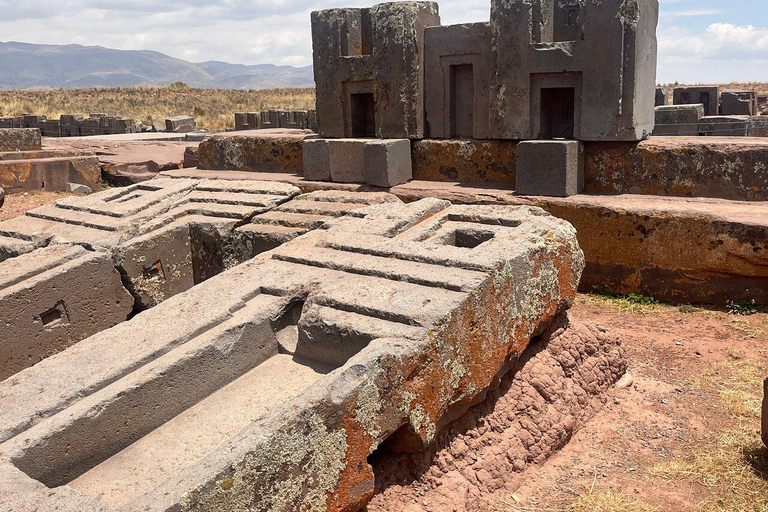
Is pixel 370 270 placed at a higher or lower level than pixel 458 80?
lower

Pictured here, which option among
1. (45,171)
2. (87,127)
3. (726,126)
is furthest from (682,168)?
(87,127)

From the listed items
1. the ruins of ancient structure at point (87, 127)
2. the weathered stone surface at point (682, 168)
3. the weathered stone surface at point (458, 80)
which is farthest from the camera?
the ruins of ancient structure at point (87, 127)

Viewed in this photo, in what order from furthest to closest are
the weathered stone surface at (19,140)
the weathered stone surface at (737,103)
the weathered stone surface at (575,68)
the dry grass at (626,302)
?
the weathered stone surface at (737,103) → the weathered stone surface at (19,140) → the weathered stone surface at (575,68) → the dry grass at (626,302)

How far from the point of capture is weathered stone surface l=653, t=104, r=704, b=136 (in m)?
12.4

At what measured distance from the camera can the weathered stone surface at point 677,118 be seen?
12.4 meters

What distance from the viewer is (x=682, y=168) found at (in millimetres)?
6004

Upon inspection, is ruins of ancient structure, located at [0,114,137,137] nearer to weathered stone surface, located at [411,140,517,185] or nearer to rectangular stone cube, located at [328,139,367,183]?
rectangular stone cube, located at [328,139,367,183]

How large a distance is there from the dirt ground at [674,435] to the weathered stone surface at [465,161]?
7.20 ft

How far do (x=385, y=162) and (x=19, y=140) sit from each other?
866 centimetres

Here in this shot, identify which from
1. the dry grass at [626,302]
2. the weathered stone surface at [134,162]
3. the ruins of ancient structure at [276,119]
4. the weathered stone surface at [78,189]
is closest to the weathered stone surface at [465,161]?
→ the dry grass at [626,302]

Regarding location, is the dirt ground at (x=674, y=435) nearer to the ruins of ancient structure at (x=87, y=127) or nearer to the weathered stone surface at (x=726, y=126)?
the weathered stone surface at (x=726, y=126)

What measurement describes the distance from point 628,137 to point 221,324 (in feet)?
14.5

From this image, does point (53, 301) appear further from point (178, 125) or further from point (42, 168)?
point (178, 125)

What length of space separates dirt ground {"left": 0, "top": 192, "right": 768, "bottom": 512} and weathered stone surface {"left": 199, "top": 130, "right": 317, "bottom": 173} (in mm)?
4201
